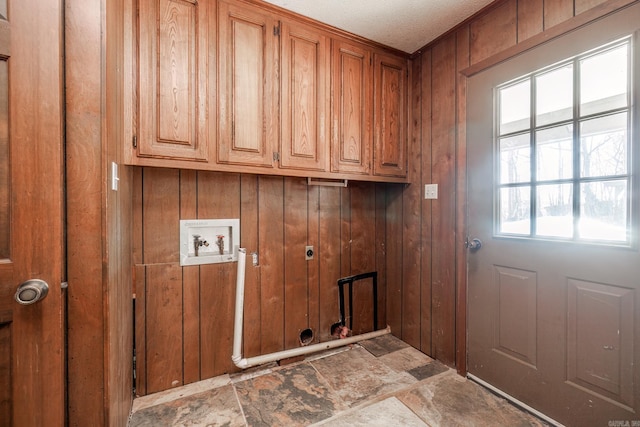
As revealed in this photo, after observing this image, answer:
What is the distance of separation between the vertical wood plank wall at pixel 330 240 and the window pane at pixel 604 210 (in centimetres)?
60

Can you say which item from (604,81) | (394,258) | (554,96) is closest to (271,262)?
(394,258)

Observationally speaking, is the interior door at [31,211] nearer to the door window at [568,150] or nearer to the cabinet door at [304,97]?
the cabinet door at [304,97]

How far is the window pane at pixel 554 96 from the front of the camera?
1327 millimetres

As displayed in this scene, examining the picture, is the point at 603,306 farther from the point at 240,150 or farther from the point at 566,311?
the point at 240,150

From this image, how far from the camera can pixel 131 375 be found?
1510 millimetres

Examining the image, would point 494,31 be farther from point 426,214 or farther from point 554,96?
point 426,214

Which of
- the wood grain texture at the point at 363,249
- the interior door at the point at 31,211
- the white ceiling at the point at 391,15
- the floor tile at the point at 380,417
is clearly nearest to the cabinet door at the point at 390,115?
the white ceiling at the point at 391,15

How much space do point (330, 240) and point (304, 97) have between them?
3.54 ft

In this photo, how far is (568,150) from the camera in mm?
1326

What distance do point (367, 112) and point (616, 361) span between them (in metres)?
1.89

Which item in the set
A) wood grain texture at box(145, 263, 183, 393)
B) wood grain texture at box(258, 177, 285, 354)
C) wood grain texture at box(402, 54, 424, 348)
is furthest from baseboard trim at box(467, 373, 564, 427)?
wood grain texture at box(145, 263, 183, 393)

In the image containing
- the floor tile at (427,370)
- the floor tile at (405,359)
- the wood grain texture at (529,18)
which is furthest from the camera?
the floor tile at (405,359)

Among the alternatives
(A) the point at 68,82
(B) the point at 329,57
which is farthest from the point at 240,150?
(B) the point at 329,57

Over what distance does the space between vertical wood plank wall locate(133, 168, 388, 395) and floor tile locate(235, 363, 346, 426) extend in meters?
0.22
